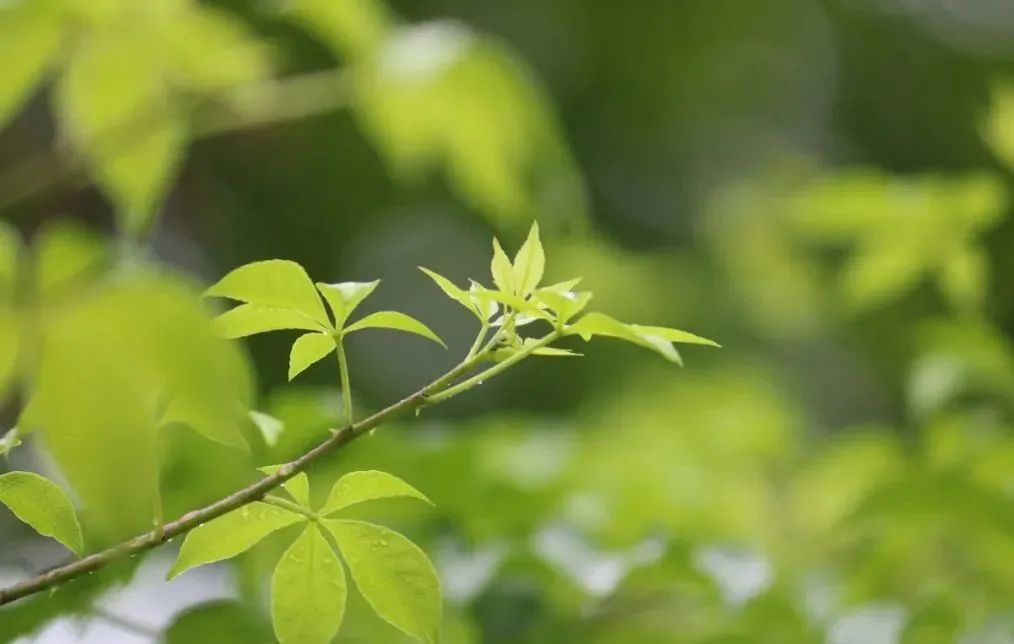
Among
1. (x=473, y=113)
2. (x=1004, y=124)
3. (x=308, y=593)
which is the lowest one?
(x=308, y=593)

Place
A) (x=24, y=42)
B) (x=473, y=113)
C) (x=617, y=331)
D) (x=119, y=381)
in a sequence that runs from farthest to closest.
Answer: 1. (x=473, y=113)
2. (x=24, y=42)
3. (x=617, y=331)
4. (x=119, y=381)

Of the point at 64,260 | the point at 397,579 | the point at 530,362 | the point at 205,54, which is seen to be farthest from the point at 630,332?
the point at 530,362

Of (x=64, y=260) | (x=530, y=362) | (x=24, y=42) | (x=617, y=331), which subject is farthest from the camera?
(x=530, y=362)

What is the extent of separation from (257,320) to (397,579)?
0.09 meters

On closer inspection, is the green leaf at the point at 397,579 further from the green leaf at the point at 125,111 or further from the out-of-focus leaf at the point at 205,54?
the out-of-focus leaf at the point at 205,54

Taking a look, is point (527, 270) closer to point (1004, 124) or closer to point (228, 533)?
point (228, 533)

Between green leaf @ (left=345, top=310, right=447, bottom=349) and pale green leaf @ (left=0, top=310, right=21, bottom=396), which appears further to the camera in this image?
green leaf @ (left=345, top=310, right=447, bottom=349)

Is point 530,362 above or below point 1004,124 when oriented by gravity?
below

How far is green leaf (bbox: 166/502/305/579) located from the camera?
1.19 feet

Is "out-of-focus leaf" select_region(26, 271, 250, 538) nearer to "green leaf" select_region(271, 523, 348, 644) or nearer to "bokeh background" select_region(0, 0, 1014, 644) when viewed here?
"bokeh background" select_region(0, 0, 1014, 644)

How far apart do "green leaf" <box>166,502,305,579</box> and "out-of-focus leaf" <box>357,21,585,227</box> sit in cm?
51

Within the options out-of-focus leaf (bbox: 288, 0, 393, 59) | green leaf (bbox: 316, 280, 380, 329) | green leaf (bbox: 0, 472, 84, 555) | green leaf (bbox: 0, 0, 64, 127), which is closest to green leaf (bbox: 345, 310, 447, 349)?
green leaf (bbox: 316, 280, 380, 329)

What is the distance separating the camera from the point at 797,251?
136 centimetres

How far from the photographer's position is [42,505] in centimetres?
37
